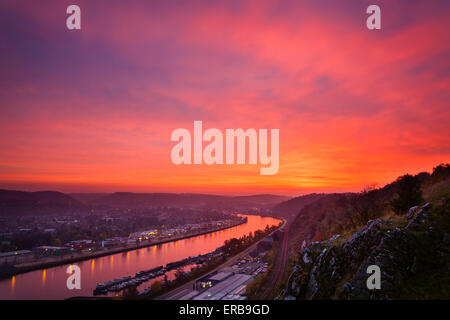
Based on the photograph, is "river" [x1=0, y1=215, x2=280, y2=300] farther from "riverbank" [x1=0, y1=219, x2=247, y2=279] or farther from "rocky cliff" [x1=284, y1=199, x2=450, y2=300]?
"rocky cliff" [x1=284, y1=199, x2=450, y2=300]

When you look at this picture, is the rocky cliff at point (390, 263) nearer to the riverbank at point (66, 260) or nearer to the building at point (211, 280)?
the building at point (211, 280)

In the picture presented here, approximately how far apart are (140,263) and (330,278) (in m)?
39.5

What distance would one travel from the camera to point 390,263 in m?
4.33

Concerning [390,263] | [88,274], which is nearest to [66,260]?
[88,274]

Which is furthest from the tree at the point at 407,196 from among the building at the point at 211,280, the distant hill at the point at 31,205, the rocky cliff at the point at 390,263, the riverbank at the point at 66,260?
the distant hill at the point at 31,205

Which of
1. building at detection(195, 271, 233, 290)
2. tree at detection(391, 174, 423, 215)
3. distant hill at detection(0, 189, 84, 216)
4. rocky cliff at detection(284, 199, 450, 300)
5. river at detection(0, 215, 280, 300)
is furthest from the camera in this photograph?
distant hill at detection(0, 189, 84, 216)

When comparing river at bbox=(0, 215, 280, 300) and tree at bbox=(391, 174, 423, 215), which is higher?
tree at bbox=(391, 174, 423, 215)

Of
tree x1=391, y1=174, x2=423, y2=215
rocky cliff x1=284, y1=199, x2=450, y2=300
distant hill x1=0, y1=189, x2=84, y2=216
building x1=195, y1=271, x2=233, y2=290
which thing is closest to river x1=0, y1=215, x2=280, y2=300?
building x1=195, y1=271, x2=233, y2=290

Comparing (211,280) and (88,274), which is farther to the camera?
(88,274)

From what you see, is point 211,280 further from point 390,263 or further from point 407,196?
point 390,263

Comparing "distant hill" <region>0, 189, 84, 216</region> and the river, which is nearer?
the river

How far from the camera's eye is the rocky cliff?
3.99 metres

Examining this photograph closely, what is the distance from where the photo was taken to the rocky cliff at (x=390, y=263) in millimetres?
3988
